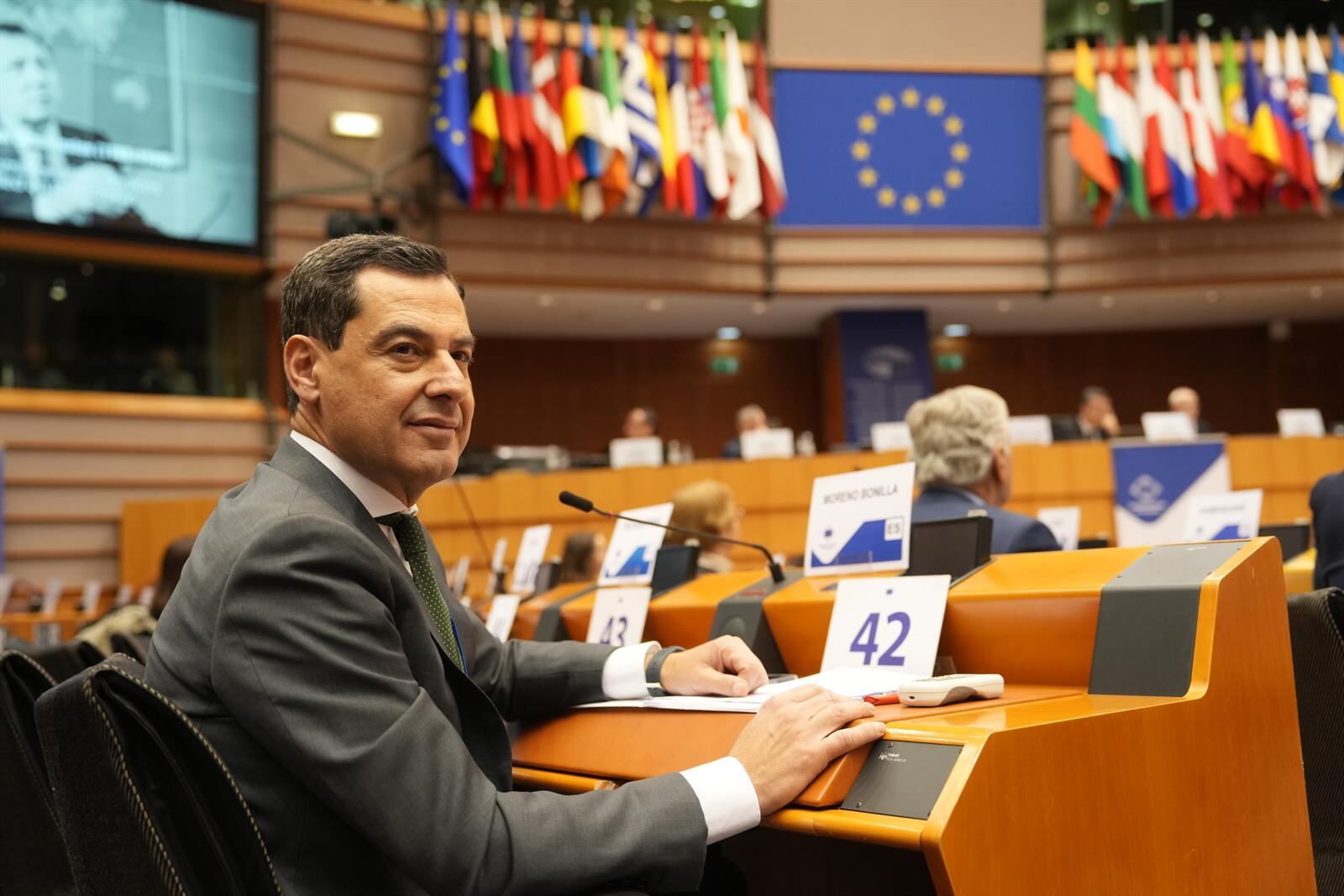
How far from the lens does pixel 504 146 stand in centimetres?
944

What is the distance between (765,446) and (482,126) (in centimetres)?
329

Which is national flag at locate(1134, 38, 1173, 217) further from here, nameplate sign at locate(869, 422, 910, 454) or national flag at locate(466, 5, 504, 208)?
national flag at locate(466, 5, 504, 208)

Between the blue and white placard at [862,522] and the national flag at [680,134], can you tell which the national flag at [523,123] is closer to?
the national flag at [680,134]

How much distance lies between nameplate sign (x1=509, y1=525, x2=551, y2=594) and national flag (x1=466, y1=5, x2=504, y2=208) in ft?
19.3

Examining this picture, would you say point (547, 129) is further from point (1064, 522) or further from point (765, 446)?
point (1064, 522)

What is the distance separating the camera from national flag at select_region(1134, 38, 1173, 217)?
10180 millimetres

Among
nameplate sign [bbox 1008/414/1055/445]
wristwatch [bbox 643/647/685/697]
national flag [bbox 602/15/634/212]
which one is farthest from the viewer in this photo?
national flag [bbox 602/15/634/212]

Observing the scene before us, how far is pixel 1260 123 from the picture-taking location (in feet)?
33.3

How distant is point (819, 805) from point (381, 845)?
477 millimetres

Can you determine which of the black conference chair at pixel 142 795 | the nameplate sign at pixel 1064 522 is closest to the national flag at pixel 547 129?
the nameplate sign at pixel 1064 522

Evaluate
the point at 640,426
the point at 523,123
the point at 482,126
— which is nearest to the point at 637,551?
the point at 640,426

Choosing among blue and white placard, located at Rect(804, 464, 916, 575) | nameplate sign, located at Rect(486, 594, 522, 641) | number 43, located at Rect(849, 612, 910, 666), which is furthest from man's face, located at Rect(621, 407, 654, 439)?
number 43, located at Rect(849, 612, 910, 666)

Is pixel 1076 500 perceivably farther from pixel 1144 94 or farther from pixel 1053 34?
pixel 1053 34

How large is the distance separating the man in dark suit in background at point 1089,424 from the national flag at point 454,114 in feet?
16.0
